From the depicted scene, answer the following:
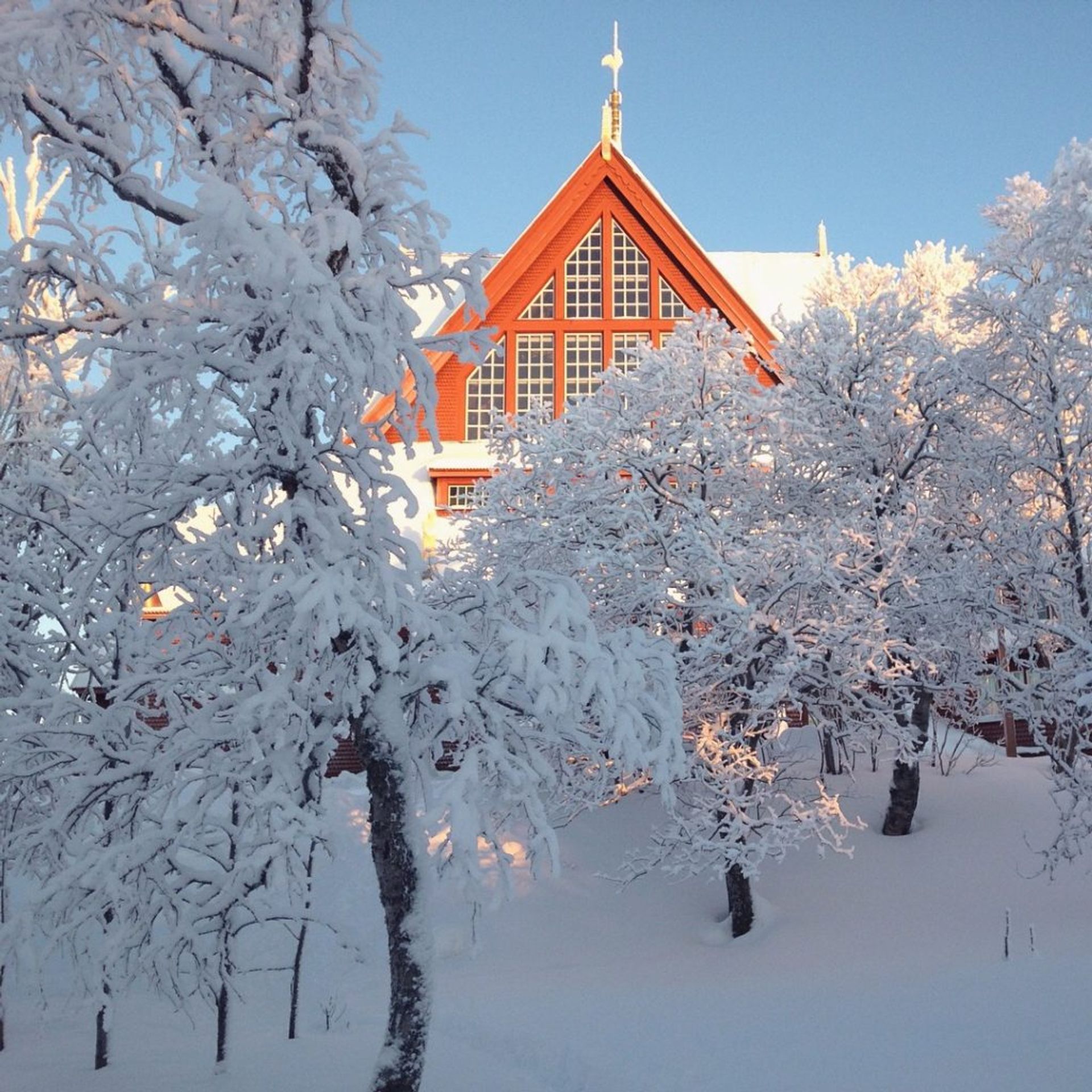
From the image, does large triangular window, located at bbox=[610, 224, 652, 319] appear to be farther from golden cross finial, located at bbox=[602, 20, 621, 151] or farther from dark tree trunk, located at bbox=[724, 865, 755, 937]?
dark tree trunk, located at bbox=[724, 865, 755, 937]

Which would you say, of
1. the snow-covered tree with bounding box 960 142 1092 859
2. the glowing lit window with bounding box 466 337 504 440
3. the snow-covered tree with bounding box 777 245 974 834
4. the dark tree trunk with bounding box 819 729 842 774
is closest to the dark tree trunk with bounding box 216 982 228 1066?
the snow-covered tree with bounding box 777 245 974 834

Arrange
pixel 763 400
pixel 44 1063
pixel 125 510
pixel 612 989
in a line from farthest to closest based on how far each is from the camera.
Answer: pixel 763 400 → pixel 612 989 → pixel 44 1063 → pixel 125 510

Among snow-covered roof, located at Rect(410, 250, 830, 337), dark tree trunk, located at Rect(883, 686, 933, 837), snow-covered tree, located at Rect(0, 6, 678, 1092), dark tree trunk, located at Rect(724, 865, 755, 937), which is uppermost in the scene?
snow-covered roof, located at Rect(410, 250, 830, 337)

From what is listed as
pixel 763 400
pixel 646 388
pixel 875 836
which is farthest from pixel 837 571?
pixel 875 836

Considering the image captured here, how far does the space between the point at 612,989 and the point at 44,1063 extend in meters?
5.90

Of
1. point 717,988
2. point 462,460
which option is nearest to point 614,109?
point 462,460

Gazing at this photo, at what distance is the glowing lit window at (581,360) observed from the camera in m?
24.4

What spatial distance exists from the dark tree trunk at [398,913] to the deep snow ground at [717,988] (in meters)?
1.56

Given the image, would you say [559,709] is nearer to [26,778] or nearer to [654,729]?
[654,729]

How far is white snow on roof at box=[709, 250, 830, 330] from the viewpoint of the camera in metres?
28.1

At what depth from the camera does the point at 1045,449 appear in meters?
12.6

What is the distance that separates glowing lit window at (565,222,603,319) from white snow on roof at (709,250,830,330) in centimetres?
390

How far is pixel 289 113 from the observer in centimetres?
694

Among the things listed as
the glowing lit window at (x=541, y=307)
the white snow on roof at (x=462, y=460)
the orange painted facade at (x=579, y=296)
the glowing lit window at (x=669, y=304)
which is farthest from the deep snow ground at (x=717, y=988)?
the glowing lit window at (x=541, y=307)
